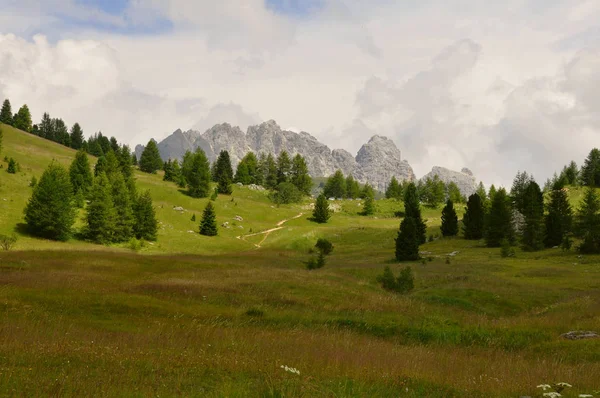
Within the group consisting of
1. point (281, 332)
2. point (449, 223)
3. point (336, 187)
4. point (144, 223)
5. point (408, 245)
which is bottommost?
point (281, 332)

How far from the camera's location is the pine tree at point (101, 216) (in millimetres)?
64875

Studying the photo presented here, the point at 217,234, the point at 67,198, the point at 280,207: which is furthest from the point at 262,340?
the point at 280,207

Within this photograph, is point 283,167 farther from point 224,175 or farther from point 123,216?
point 123,216

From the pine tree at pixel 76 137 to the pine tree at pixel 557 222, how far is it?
179617mm

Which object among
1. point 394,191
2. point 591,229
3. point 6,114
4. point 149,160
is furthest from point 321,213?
point 6,114

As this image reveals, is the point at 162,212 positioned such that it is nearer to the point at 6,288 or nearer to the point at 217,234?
the point at 217,234

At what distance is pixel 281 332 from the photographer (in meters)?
14.3

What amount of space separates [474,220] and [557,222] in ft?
49.8

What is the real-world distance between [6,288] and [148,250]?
46935mm

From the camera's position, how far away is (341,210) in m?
136

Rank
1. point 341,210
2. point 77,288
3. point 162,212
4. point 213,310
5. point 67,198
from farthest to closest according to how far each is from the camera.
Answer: point 341,210
point 162,212
point 67,198
point 77,288
point 213,310

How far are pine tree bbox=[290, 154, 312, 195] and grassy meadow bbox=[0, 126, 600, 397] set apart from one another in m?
109

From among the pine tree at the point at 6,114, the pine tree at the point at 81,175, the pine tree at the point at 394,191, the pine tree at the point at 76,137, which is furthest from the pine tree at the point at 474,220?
the pine tree at the point at 6,114

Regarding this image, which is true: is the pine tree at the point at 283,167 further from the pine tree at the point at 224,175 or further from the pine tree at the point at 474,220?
the pine tree at the point at 474,220
